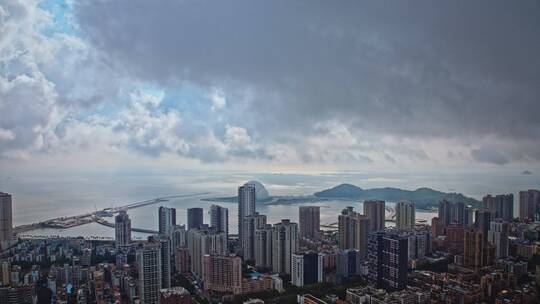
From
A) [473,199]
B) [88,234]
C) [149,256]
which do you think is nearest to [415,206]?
[473,199]

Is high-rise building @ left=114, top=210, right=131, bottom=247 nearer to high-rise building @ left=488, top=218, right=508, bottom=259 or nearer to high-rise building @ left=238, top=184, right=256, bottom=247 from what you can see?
high-rise building @ left=238, top=184, right=256, bottom=247

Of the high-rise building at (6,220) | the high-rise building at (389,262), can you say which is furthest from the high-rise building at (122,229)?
the high-rise building at (389,262)

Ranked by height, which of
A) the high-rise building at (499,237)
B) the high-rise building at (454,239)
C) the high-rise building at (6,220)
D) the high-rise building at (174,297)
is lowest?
the high-rise building at (174,297)

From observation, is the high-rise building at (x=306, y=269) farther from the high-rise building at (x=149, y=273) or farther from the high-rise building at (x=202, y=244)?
the high-rise building at (x=149, y=273)

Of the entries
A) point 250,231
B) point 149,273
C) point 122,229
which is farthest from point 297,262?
point 122,229

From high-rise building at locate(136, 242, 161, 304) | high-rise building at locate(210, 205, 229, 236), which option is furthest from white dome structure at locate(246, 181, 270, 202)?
high-rise building at locate(136, 242, 161, 304)

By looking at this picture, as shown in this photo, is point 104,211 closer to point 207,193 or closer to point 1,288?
point 207,193
